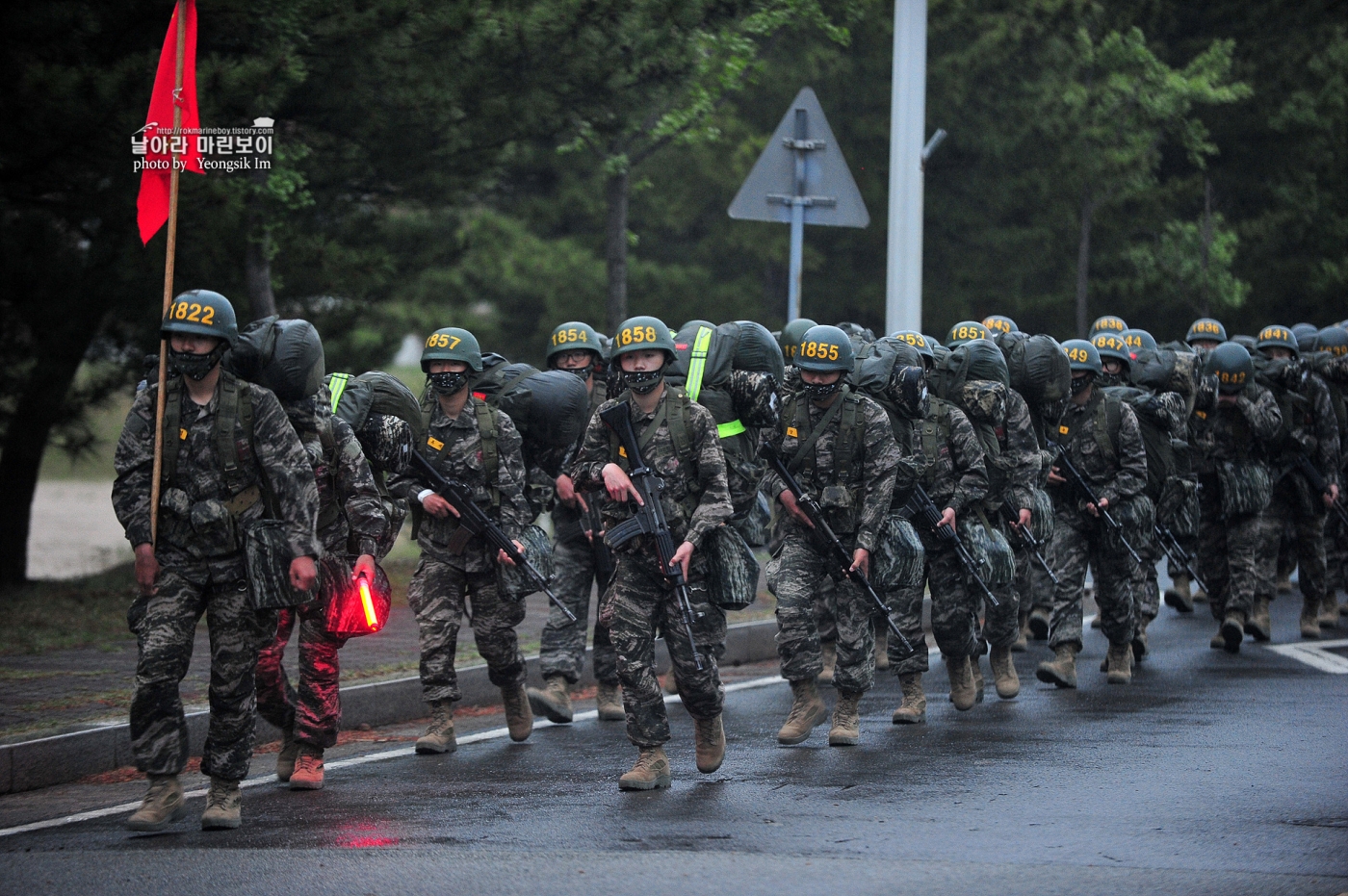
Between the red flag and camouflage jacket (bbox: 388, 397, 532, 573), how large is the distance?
1.64 metres

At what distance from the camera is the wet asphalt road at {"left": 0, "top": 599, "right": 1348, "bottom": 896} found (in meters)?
5.35

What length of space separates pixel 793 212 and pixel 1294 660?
4477 mm

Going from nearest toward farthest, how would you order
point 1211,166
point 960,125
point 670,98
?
point 670,98
point 960,125
point 1211,166

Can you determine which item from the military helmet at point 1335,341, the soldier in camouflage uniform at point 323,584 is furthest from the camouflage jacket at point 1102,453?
the soldier in camouflage uniform at point 323,584

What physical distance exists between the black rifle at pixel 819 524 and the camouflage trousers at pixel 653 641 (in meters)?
0.97

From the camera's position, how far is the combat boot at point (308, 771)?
710 centimetres

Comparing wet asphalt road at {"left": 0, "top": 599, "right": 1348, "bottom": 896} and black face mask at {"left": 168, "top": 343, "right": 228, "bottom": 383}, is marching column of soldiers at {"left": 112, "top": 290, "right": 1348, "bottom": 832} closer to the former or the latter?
black face mask at {"left": 168, "top": 343, "right": 228, "bottom": 383}

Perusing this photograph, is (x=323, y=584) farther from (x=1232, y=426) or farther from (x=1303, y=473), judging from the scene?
(x=1303, y=473)

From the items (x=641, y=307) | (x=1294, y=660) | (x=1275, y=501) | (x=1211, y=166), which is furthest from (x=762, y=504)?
(x=1211, y=166)

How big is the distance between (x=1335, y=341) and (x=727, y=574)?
8407 mm

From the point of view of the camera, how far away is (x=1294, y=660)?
35.7 ft

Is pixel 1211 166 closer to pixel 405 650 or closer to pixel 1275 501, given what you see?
pixel 1275 501

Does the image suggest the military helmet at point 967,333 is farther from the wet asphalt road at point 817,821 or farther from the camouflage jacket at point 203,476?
the camouflage jacket at point 203,476

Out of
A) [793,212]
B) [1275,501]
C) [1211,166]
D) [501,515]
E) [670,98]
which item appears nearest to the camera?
[501,515]
